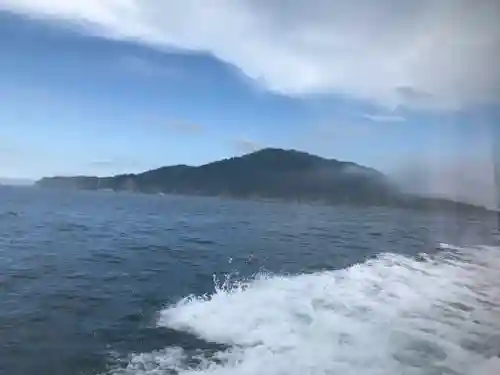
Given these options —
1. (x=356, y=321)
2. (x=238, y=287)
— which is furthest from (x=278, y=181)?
(x=356, y=321)

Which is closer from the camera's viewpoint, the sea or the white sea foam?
the sea

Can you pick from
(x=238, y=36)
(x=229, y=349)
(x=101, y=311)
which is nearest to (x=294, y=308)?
(x=229, y=349)

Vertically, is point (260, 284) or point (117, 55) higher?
point (117, 55)

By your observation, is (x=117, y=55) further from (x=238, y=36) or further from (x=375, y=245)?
(x=375, y=245)

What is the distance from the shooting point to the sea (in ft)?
4.59

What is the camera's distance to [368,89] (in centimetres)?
183

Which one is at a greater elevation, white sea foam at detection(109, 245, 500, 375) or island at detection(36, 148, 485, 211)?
island at detection(36, 148, 485, 211)

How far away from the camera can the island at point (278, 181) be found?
1620 millimetres

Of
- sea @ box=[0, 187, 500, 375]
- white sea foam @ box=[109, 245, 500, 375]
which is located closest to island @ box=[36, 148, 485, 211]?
sea @ box=[0, 187, 500, 375]

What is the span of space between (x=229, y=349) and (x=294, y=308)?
301 millimetres

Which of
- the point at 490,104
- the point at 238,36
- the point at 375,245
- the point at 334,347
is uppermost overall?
the point at 238,36

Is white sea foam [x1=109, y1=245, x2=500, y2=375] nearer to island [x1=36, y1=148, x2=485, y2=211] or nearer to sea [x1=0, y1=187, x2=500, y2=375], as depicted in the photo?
sea [x1=0, y1=187, x2=500, y2=375]

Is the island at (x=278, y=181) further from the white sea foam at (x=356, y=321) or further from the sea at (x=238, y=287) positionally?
the white sea foam at (x=356, y=321)

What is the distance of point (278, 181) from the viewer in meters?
1.77
